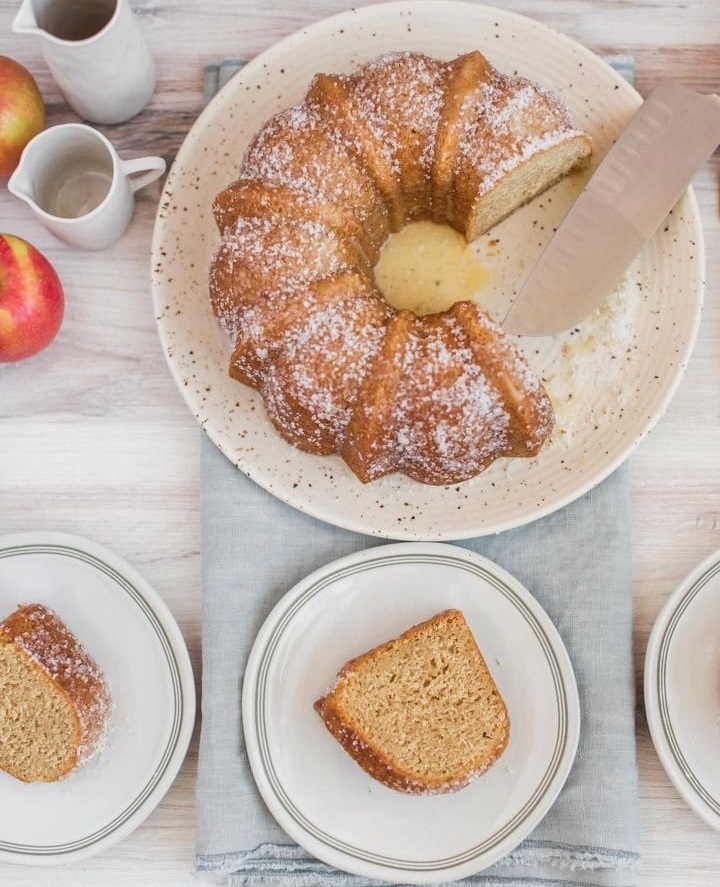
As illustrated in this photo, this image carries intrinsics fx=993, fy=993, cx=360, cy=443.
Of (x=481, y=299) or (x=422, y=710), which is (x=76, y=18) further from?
(x=422, y=710)

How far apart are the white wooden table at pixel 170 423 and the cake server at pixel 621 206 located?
0.60 feet

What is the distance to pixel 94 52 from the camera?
1976mm

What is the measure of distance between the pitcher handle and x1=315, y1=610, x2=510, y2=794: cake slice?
3.61ft

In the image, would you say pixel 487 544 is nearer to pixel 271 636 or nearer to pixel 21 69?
pixel 271 636

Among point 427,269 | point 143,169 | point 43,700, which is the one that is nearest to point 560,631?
point 427,269

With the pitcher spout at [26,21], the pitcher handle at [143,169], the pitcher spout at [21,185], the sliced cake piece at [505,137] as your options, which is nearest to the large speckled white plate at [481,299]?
the pitcher handle at [143,169]

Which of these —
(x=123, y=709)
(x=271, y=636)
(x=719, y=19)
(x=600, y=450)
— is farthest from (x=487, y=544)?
(x=719, y=19)

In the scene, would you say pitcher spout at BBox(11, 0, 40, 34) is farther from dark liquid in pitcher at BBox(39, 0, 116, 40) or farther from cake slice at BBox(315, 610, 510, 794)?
cake slice at BBox(315, 610, 510, 794)

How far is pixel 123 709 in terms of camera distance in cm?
207

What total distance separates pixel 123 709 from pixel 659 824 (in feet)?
3.81

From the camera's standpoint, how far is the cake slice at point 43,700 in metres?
1.98

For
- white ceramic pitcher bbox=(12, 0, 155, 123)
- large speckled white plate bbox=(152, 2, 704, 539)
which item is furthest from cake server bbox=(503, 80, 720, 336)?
white ceramic pitcher bbox=(12, 0, 155, 123)

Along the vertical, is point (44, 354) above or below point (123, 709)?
above

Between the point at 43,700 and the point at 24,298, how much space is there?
0.81 m
